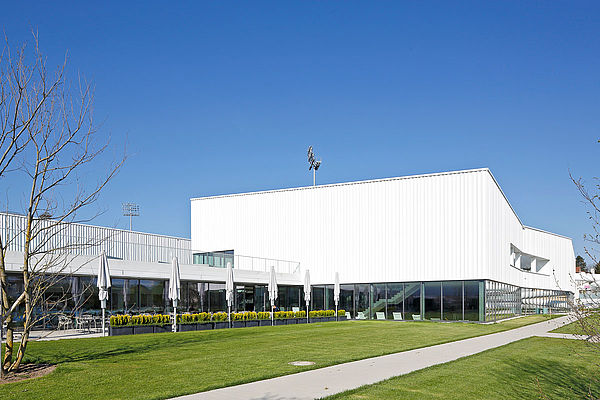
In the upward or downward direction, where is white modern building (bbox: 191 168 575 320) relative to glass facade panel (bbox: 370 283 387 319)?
upward

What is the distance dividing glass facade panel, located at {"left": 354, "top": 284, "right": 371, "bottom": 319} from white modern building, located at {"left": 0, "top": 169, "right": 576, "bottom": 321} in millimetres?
73

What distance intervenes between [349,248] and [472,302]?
9.23m

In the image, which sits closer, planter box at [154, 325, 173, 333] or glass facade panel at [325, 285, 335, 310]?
planter box at [154, 325, 173, 333]

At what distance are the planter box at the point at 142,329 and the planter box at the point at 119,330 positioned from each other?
9.6 inches

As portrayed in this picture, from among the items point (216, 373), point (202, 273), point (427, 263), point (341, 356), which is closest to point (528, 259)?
point (427, 263)

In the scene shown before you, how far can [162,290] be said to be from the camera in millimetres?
32312

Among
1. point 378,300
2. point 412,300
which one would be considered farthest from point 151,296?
point 412,300

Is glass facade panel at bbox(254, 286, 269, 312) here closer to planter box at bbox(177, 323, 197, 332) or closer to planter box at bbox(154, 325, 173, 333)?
planter box at bbox(177, 323, 197, 332)

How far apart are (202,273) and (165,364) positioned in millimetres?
20619

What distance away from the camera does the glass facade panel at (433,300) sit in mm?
37156

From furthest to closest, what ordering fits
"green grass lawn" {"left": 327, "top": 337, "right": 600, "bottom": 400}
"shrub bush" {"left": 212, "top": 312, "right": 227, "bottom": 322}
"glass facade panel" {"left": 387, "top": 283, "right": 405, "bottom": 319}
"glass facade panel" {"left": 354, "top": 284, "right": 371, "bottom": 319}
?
"glass facade panel" {"left": 354, "top": 284, "right": 371, "bottom": 319}
"glass facade panel" {"left": 387, "top": 283, "right": 405, "bottom": 319}
"shrub bush" {"left": 212, "top": 312, "right": 227, "bottom": 322}
"green grass lawn" {"left": 327, "top": 337, "right": 600, "bottom": 400}

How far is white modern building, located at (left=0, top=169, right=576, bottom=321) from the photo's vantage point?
117 ft

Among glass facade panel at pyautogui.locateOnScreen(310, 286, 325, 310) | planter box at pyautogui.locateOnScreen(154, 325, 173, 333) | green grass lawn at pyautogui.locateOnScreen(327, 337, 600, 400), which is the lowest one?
glass facade panel at pyautogui.locateOnScreen(310, 286, 325, 310)

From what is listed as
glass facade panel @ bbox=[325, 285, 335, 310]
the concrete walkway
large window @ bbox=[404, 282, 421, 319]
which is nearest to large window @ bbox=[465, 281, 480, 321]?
large window @ bbox=[404, 282, 421, 319]
